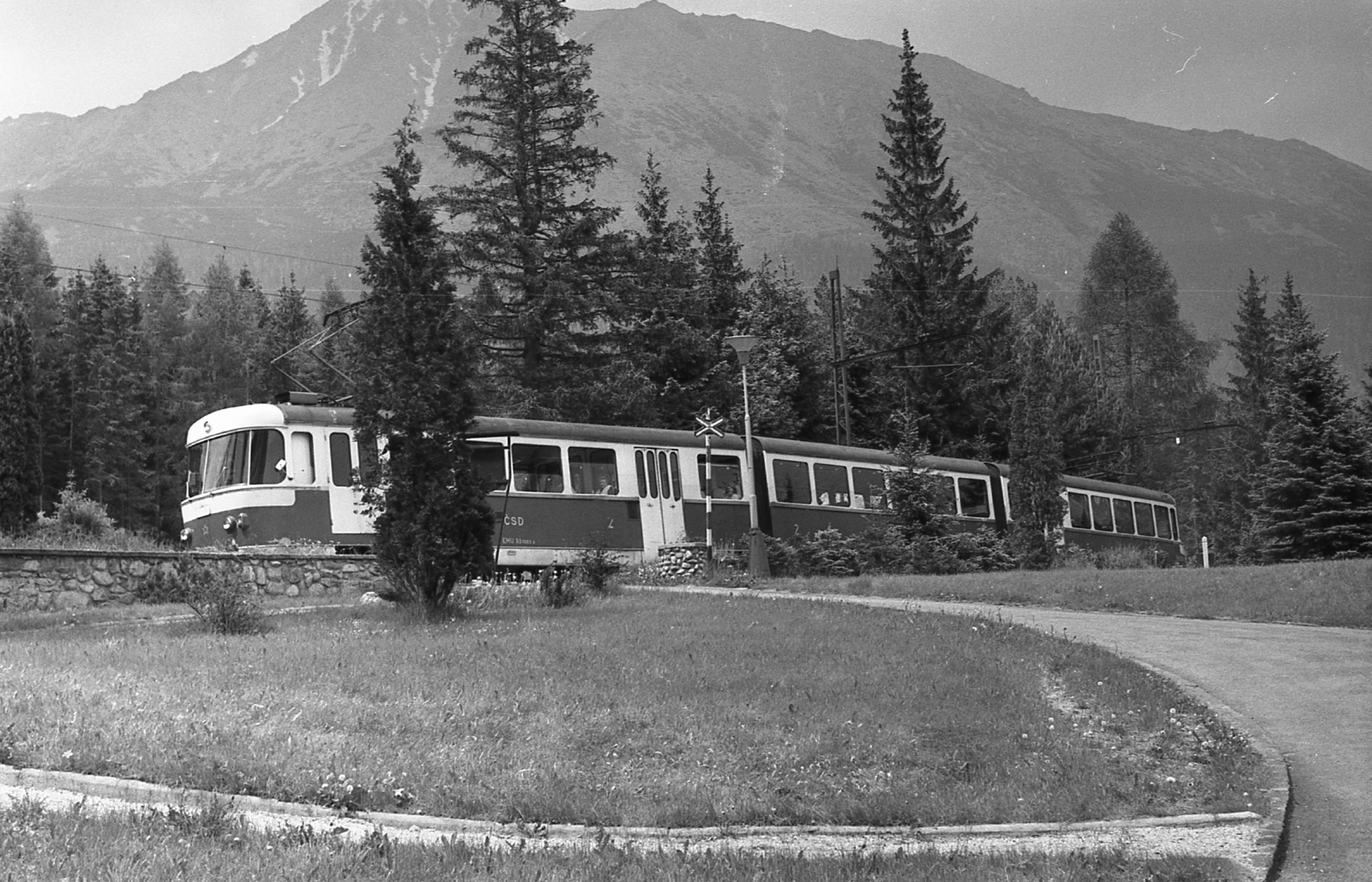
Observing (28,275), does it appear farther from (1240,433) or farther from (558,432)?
(1240,433)

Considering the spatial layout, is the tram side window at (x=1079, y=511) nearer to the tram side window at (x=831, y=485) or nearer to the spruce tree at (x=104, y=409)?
the tram side window at (x=831, y=485)

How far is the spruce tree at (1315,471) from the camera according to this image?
31.2 metres

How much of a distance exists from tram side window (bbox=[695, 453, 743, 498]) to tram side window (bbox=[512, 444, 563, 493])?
4111 mm

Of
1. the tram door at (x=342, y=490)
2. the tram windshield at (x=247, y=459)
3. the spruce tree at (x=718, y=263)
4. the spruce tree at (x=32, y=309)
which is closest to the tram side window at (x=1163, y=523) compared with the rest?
the spruce tree at (x=718, y=263)

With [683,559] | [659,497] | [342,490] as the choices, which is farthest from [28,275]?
[683,559]

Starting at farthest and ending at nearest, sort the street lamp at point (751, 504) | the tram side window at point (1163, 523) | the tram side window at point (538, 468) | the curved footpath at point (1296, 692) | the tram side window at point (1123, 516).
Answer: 1. the tram side window at point (1163, 523)
2. the tram side window at point (1123, 516)
3. the street lamp at point (751, 504)
4. the tram side window at point (538, 468)
5. the curved footpath at point (1296, 692)

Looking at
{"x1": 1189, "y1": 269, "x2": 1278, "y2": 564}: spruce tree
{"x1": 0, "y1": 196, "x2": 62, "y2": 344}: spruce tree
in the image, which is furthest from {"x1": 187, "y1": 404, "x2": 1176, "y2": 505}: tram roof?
{"x1": 0, "y1": 196, "x2": 62, "y2": 344}: spruce tree

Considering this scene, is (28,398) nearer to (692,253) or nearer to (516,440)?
(692,253)

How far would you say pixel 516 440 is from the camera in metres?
26.5

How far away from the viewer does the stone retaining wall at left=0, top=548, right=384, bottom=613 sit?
18.3m

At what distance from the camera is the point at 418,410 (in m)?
16.8

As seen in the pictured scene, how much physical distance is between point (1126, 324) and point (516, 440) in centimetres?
6573

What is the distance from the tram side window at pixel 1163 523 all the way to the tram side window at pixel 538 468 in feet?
79.0

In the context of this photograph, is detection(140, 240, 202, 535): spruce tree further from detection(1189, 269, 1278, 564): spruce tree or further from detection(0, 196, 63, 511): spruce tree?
detection(1189, 269, 1278, 564): spruce tree
